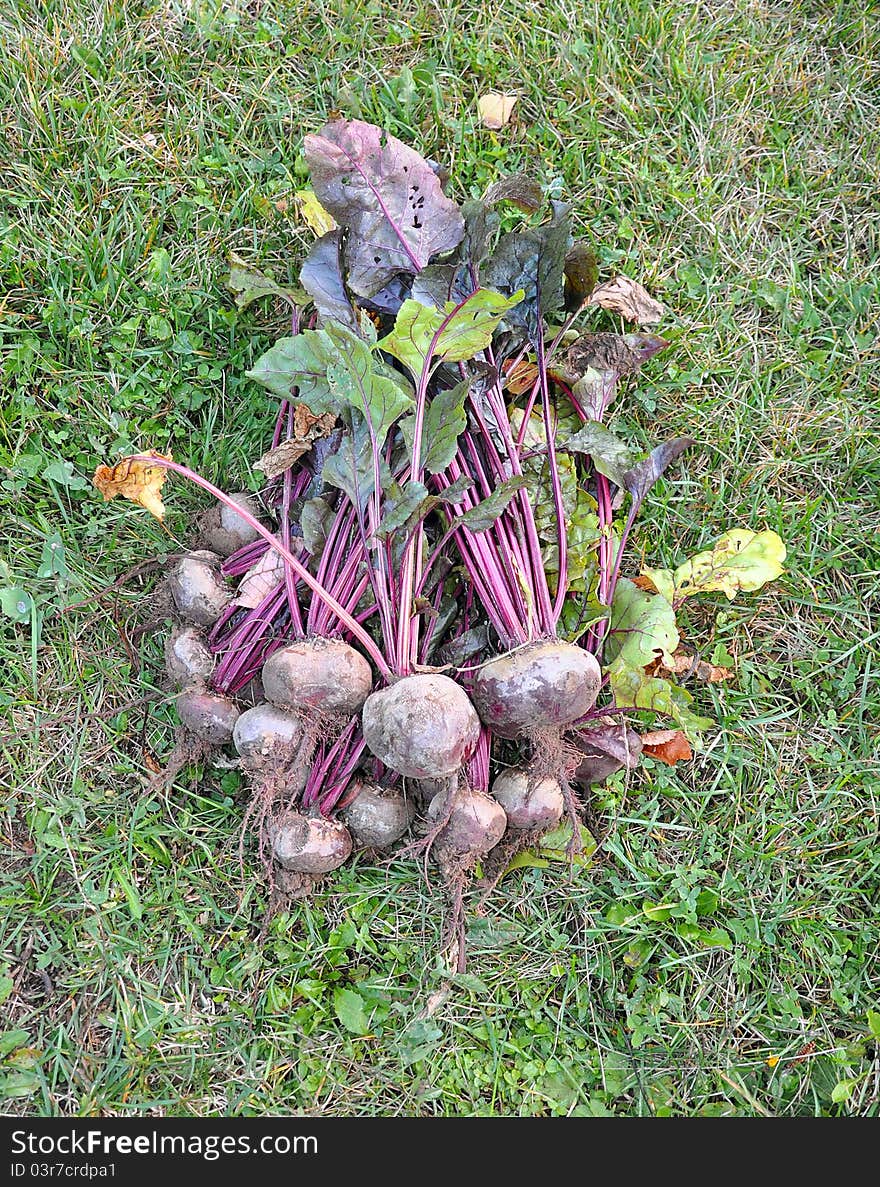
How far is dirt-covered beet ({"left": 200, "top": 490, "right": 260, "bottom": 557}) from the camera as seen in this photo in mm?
3393

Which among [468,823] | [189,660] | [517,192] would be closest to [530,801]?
[468,823]

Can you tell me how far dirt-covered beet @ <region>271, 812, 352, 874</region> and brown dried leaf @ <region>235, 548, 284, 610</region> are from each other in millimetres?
792

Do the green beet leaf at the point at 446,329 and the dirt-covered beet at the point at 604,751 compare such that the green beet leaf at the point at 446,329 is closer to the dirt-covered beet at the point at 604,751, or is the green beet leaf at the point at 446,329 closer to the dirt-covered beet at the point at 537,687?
the dirt-covered beet at the point at 537,687

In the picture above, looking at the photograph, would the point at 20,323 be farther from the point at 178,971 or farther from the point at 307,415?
the point at 178,971

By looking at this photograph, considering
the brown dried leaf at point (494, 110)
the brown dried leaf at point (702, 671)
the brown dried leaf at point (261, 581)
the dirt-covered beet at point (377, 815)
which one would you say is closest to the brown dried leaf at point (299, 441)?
the brown dried leaf at point (261, 581)

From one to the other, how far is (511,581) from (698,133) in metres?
2.56

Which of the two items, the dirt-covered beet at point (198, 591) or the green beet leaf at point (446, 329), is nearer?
the green beet leaf at point (446, 329)

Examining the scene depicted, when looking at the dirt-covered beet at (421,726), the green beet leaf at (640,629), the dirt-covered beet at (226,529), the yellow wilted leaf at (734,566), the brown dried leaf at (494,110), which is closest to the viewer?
the dirt-covered beet at (421,726)

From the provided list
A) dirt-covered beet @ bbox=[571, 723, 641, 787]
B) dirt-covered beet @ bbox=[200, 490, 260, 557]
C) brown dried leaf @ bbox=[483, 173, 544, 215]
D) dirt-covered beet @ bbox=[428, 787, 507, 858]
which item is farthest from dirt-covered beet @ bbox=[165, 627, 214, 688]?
brown dried leaf @ bbox=[483, 173, 544, 215]

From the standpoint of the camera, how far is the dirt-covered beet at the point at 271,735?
3.04 metres

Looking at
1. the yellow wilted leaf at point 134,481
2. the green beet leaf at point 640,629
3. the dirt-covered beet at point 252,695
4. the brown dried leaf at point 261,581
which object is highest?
the yellow wilted leaf at point 134,481

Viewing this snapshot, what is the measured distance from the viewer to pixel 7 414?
3.61m

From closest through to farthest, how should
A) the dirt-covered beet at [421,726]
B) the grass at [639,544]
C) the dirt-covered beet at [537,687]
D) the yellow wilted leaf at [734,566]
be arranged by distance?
the dirt-covered beet at [421,726], the dirt-covered beet at [537,687], the grass at [639,544], the yellow wilted leaf at [734,566]

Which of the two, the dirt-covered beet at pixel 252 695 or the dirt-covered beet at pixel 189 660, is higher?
the dirt-covered beet at pixel 189 660
